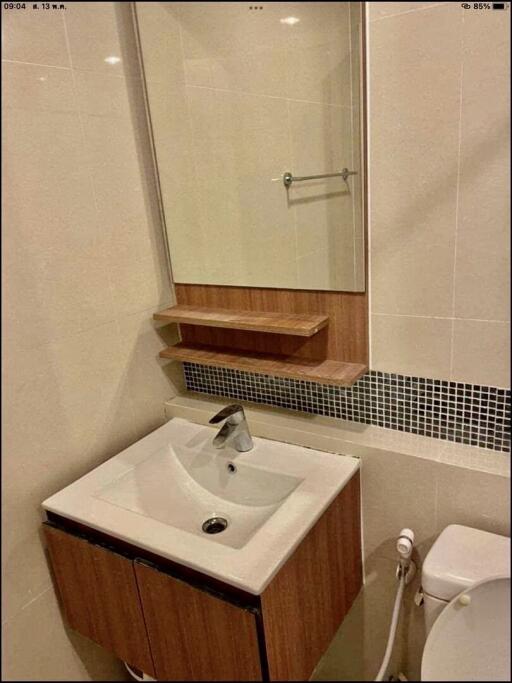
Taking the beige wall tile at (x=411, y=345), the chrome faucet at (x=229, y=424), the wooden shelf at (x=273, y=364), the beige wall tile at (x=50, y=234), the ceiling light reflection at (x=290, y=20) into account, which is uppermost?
the ceiling light reflection at (x=290, y=20)

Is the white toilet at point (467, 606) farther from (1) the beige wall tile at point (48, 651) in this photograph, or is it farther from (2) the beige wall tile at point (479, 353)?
(1) the beige wall tile at point (48, 651)

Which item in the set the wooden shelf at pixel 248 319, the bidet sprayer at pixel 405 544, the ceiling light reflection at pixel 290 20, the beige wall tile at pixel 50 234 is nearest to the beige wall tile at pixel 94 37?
the beige wall tile at pixel 50 234

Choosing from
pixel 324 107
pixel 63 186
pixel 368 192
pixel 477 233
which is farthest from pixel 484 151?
pixel 63 186

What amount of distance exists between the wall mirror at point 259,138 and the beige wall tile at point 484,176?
217 millimetres

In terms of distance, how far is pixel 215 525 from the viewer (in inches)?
46.6

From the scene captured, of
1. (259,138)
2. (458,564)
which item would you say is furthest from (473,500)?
(259,138)

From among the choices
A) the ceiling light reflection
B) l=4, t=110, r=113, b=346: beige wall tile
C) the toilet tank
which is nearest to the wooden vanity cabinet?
the toilet tank

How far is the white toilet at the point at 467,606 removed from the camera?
2.56ft

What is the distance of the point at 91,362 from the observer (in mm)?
1211

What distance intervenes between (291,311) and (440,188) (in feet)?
1.54

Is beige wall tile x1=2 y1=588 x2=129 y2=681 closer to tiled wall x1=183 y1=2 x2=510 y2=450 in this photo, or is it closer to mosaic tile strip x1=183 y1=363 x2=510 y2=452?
mosaic tile strip x1=183 y1=363 x2=510 y2=452

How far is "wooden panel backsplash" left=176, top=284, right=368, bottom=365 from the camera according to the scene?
117 cm

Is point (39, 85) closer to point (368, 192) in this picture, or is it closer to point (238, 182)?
point (238, 182)

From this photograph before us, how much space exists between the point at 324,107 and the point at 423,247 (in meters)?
0.39
